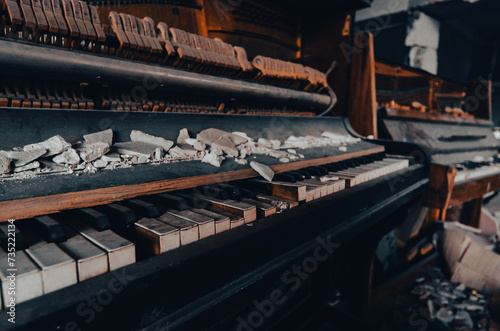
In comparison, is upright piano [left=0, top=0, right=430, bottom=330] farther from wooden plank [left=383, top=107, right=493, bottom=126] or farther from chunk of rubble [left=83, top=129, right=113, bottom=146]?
wooden plank [left=383, top=107, right=493, bottom=126]

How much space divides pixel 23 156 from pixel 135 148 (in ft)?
1.06

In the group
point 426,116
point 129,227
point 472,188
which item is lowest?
point 472,188

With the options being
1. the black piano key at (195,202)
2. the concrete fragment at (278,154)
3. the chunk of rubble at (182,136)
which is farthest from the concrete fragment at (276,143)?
the black piano key at (195,202)

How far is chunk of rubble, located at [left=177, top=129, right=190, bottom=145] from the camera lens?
4.04 ft

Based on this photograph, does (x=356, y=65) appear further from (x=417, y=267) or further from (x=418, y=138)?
(x=417, y=267)

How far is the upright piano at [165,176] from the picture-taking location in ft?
1.74

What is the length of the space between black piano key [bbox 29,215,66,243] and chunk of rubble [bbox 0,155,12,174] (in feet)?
0.66

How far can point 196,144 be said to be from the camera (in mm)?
1192

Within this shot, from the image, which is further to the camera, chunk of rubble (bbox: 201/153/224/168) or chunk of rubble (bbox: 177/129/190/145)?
chunk of rubble (bbox: 177/129/190/145)

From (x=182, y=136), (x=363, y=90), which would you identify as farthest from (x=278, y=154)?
(x=363, y=90)

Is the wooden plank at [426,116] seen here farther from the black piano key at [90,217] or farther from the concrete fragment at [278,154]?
the black piano key at [90,217]

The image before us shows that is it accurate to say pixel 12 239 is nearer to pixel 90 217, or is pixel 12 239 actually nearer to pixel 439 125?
pixel 90 217

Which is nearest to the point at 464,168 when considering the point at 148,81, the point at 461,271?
the point at 461,271

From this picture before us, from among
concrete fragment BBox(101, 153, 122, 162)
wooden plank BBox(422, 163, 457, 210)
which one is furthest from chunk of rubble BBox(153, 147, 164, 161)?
wooden plank BBox(422, 163, 457, 210)
